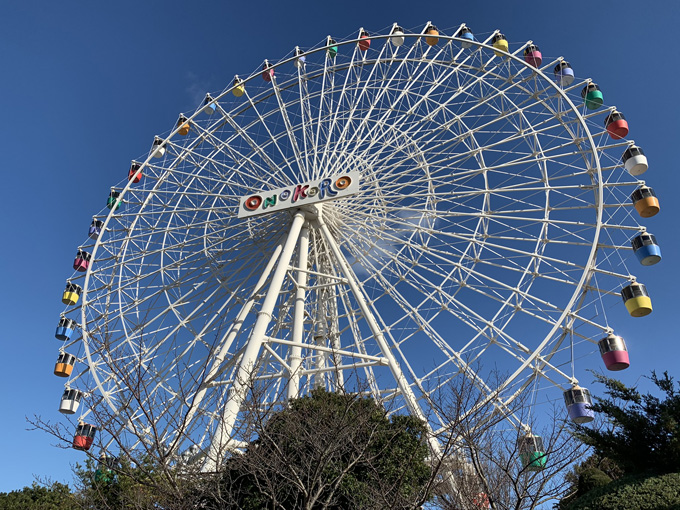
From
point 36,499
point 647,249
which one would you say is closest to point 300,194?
point 647,249

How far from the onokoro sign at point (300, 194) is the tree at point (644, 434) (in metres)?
10.1

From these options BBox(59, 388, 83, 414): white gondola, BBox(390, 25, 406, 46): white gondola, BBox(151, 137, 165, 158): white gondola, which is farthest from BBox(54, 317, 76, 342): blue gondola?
BBox(390, 25, 406, 46): white gondola

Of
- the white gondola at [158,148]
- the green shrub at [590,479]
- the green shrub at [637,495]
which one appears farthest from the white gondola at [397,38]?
the green shrub at [637,495]

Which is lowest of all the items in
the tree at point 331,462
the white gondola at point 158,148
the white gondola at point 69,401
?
the tree at point 331,462

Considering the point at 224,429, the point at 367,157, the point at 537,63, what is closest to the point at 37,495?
the point at 224,429

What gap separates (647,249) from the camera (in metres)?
14.4

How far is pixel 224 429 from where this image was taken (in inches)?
415

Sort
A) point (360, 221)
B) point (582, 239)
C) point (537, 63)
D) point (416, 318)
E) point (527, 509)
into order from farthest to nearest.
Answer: point (537, 63) → point (360, 221) → point (416, 318) → point (582, 239) → point (527, 509)

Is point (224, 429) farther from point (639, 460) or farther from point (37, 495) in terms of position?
point (37, 495)

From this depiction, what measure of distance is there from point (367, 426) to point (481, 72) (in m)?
15.2

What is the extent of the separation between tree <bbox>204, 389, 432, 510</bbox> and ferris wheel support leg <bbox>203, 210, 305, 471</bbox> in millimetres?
757

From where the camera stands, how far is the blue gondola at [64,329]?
2286cm

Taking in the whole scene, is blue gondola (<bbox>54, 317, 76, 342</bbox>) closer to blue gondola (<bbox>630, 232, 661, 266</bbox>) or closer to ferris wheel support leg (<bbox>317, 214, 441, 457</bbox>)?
ferris wheel support leg (<bbox>317, 214, 441, 457</bbox>)

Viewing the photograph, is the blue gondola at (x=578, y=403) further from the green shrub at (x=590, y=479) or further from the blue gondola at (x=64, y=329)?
the blue gondola at (x=64, y=329)
